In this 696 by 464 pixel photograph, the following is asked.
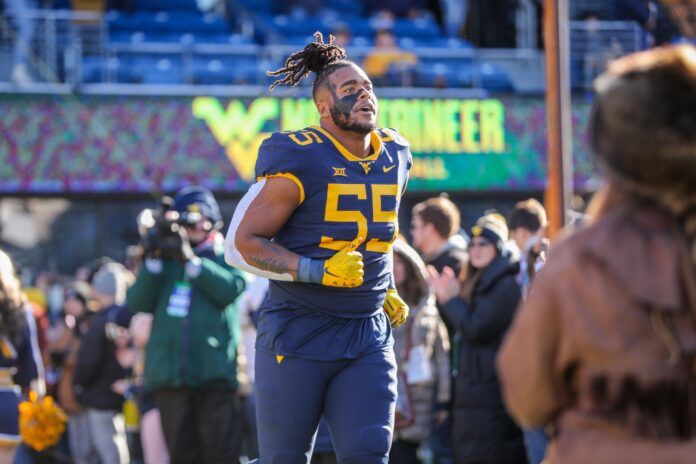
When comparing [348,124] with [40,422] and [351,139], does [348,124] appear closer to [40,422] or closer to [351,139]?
[351,139]

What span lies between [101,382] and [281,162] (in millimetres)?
5035

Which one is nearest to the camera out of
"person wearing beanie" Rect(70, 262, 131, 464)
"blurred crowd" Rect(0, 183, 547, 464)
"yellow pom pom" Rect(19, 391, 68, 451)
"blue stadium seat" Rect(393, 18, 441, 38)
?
"yellow pom pom" Rect(19, 391, 68, 451)

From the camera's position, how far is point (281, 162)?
5082 millimetres

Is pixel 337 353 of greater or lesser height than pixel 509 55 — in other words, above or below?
below

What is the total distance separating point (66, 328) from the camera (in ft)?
36.4

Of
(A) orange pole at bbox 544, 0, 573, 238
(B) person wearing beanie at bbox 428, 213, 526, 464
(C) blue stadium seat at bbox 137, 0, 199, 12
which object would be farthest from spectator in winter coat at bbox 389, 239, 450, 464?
(C) blue stadium seat at bbox 137, 0, 199, 12

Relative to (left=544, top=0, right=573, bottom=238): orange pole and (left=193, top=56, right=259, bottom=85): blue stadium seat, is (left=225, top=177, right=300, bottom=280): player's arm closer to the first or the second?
(left=544, top=0, right=573, bottom=238): orange pole

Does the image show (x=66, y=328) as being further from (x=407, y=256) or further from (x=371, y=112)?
(x=371, y=112)

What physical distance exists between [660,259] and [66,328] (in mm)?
8870

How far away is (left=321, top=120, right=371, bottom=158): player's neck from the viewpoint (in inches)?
207

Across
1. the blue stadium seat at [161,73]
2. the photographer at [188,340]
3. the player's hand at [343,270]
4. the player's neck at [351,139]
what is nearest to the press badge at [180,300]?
the photographer at [188,340]

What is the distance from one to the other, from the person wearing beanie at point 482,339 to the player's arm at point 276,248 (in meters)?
2.52

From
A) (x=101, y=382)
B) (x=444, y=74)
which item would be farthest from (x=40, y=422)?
(x=444, y=74)

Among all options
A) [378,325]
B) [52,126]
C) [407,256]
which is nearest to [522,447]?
[407,256]
